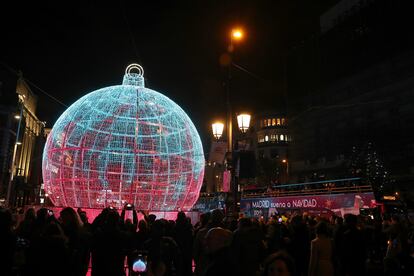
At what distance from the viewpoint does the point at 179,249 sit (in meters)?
6.41

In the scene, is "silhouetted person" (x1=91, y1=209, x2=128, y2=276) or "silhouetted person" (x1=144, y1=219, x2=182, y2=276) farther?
Answer: "silhouetted person" (x1=91, y1=209, x2=128, y2=276)

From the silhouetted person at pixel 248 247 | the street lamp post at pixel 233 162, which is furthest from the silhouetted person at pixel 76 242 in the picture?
the street lamp post at pixel 233 162

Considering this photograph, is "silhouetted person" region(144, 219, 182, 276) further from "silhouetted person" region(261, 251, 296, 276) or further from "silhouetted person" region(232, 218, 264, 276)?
"silhouetted person" region(261, 251, 296, 276)

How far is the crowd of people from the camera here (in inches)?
149

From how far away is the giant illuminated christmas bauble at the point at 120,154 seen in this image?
14.6 m

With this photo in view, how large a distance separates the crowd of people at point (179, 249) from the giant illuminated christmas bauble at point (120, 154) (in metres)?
6.41

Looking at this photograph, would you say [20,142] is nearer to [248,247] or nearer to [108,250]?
[108,250]

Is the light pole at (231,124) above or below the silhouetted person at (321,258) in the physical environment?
above

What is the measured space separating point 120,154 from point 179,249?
351 inches

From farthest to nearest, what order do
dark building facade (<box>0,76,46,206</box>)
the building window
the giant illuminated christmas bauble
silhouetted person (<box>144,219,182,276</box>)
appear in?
the building window, dark building facade (<box>0,76,46,206</box>), the giant illuminated christmas bauble, silhouetted person (<box>144,219,182,276</box>)

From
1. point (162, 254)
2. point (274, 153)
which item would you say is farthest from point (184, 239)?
point (274, 153)

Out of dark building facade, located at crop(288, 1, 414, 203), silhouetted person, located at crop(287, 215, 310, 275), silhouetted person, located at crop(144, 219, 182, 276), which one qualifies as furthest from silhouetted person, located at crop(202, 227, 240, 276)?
dark building facade, located at crop(288, 1, 414, 203)

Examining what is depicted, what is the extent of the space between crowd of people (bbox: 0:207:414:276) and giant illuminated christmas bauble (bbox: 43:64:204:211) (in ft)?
21.0

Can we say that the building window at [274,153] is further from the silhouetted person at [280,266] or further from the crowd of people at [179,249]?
the silhouetted person at [280,266]
